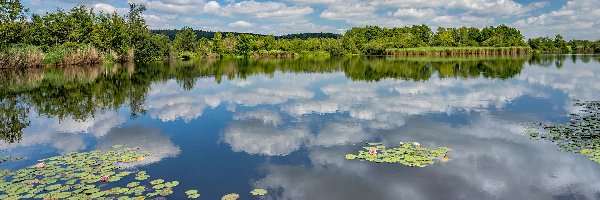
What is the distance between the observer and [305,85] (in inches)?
1069

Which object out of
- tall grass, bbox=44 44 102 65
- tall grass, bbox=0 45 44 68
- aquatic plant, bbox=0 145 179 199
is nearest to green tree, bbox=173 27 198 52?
tall grass, bbox=44 44 102 65

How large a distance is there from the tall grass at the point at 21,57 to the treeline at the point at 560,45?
122 m

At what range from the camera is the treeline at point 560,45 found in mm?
122875

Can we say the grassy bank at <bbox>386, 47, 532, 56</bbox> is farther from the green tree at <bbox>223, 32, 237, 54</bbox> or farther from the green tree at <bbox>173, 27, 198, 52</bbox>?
the green tree at <bbox>173, 27, 198, 52</bbox>

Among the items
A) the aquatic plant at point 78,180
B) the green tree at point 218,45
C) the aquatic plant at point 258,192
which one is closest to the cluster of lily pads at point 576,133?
the aquatic plant at point 258,192

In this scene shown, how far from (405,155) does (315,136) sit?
301 cm

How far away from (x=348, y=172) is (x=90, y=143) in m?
7.23

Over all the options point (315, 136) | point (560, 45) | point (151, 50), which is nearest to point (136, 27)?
point (151, 50)

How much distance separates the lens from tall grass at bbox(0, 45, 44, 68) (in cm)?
3781

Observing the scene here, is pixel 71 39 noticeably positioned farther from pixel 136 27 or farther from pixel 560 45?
pixel 560 45

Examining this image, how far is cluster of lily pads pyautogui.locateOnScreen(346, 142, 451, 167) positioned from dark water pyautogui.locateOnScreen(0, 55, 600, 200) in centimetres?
30

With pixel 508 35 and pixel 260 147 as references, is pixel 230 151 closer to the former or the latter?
pixel 260 147

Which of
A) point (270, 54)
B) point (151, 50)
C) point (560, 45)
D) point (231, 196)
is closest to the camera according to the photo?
point (231, 196)

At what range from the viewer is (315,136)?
1198cm
